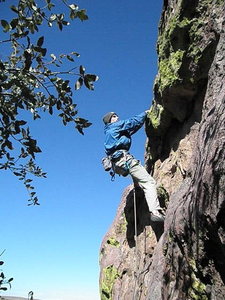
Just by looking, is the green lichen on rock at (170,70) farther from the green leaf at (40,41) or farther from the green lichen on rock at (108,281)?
the green lichen on rock at (108,281)

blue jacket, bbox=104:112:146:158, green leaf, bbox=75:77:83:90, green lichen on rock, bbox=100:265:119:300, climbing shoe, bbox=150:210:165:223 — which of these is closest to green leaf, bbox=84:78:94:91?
green leaf, bbox=75:77:83:90

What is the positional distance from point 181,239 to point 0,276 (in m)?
3.41

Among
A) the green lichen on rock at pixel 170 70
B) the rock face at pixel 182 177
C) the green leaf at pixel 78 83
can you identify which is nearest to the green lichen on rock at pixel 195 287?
the rock face at pixel 182 177

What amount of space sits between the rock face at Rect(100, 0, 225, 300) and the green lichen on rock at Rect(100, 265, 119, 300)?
0.11ft

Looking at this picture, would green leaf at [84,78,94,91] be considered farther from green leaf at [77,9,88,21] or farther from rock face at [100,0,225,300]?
rock face at [100,0,225,300]

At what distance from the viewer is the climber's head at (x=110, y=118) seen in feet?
39.2

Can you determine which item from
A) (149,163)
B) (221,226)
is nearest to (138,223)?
(149,163)

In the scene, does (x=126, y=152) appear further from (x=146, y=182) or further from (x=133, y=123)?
(x=146, y=182)

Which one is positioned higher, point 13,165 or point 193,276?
point 13,165

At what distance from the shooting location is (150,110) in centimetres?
1191

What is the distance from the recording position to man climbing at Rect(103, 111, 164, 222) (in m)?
10.6

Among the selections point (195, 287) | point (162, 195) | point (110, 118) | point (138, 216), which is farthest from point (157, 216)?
point (110, 118)

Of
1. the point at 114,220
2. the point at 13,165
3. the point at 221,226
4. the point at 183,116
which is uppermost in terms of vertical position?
the point at 183,116

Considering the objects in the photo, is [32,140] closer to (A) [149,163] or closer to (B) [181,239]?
(B) [181,239]
